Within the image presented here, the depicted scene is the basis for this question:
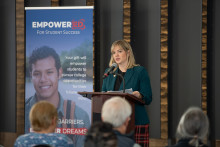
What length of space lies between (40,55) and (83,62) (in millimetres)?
641

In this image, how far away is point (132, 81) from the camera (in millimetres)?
4109

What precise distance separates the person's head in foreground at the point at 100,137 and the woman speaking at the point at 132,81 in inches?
79.2

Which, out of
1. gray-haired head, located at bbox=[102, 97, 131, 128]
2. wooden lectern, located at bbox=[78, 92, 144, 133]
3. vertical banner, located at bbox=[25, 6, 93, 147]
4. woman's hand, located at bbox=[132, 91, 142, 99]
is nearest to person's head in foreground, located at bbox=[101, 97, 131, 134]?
gray-haired head, located at bbox=[102, 97, 131, 128]

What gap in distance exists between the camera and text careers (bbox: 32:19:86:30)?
18.8ft

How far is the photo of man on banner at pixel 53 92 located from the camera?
5.63 meters

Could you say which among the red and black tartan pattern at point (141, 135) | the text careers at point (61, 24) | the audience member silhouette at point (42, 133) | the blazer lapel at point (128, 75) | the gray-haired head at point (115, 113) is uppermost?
the text careers at point (61, 24)

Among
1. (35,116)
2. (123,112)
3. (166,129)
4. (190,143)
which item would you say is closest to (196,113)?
(190,143)

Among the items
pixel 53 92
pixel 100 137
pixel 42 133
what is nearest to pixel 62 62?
pixel 53 92

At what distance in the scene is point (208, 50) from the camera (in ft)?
20.4

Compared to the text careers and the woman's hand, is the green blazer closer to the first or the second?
the woman's hand

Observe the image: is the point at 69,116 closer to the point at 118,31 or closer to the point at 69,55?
the point at 69,55

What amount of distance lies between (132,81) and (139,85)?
3.8 inches

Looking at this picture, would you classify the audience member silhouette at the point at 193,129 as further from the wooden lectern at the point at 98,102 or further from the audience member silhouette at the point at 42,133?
the wooden lectern at the point at 98,102

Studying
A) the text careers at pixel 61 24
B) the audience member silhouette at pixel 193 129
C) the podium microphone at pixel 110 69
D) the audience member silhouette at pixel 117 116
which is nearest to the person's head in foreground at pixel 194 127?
the audience member silhouette at pixel 193 129
